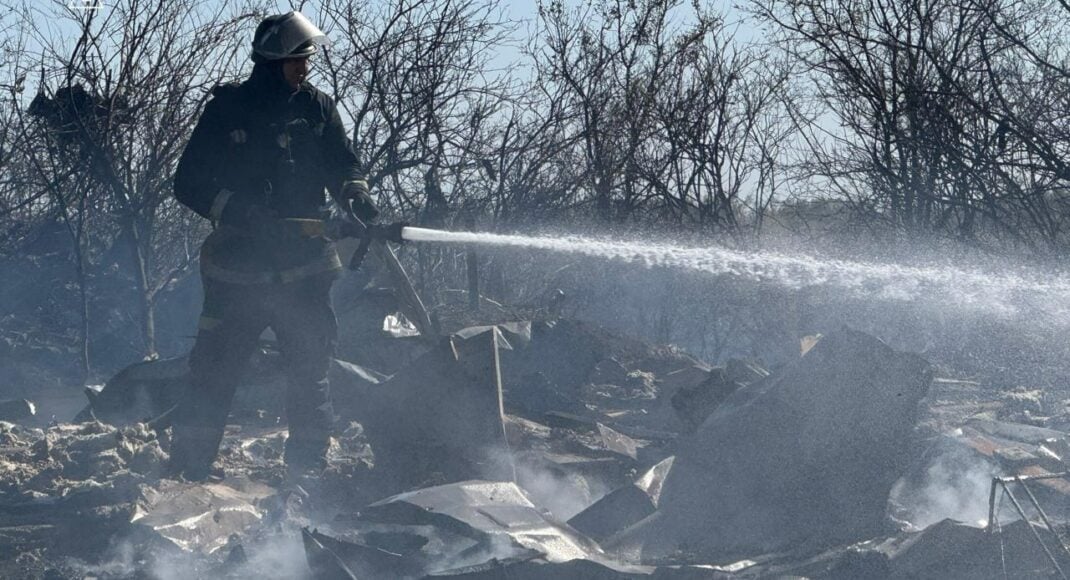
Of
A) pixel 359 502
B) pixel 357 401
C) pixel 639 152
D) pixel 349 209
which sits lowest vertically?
pixel 359 502

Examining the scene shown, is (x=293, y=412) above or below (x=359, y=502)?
above

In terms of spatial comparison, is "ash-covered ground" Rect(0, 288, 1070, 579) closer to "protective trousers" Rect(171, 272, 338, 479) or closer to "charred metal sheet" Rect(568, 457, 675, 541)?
"charred metal sheet" Rect(568, 457, 675, 541)

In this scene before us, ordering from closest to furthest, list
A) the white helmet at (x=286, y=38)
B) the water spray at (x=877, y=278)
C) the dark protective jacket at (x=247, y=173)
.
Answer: the white helmet at (x=286, y=38), the dark protective jacket at (x=247, y=173), the water spray at (x=877, y=278)

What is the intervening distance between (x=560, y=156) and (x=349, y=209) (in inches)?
272

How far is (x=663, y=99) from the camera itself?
1163 cm

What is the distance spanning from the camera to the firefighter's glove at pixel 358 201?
4.73 m

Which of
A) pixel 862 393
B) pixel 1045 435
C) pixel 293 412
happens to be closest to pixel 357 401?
pixel 293 412

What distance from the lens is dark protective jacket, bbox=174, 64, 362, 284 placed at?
4.58m

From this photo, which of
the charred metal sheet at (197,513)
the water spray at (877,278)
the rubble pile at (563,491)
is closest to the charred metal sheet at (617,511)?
the rubble pile at (563,491)

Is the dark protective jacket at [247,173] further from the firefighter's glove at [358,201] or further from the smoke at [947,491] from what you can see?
the smoke at [947,491]

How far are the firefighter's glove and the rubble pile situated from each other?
2.22 ft

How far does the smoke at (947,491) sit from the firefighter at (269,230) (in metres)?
2.53

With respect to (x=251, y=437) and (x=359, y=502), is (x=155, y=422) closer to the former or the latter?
(x=251, y=437)

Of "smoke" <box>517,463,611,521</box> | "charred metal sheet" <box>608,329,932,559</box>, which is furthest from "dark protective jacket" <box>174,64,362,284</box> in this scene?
"charred metal sheet" <box>608,329,932,559</box>
